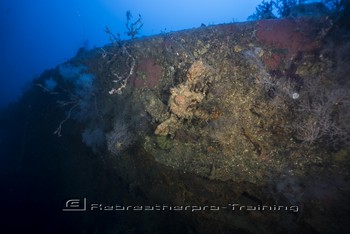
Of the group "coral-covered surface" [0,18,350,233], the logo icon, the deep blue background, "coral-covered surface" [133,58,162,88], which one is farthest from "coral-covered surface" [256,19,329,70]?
the deep blue background

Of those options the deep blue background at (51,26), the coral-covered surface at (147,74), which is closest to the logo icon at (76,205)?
the coral-covered surface at (147,74)

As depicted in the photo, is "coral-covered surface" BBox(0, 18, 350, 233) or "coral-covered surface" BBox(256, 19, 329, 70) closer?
"coral-covered surface" BBox(0, 18, 350, 233)

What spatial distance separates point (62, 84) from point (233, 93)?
6.32m

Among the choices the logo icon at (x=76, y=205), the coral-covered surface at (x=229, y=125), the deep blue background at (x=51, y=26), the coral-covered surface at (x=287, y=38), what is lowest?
the logo icon at (x=76, y=205)

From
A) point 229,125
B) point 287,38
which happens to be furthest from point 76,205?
point 287,38

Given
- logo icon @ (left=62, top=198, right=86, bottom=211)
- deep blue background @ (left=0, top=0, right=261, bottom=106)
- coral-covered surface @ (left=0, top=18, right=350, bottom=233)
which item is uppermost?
deep blue background @ (left=0, top=0, right=261, bottom=106)

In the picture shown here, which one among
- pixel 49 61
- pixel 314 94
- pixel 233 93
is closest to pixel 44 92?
pixel 233 93

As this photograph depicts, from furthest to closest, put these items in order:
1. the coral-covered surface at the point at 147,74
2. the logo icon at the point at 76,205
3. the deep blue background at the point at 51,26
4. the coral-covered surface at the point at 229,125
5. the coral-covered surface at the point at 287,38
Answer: the deep blue background at the point at 51,26, the logo icon at the point at 76,205, the coral-covered surface at the point at 147,74, the coral-covered surface at the point at 287,38, the coral-covered surface at the point at 229,125

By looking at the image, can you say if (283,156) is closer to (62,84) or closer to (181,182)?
(181,182)

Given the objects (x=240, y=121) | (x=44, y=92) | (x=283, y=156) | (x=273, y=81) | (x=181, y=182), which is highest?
(x=44, y=92)

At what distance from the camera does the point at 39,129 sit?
970cm

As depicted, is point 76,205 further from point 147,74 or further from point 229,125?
point 229,125

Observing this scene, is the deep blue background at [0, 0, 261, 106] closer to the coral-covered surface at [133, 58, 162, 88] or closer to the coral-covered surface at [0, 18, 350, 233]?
the coral-covered surface at [0, 18, 350, 233]

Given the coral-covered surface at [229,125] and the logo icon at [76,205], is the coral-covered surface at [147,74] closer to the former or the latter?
the coral-covered surface at [229,125]
